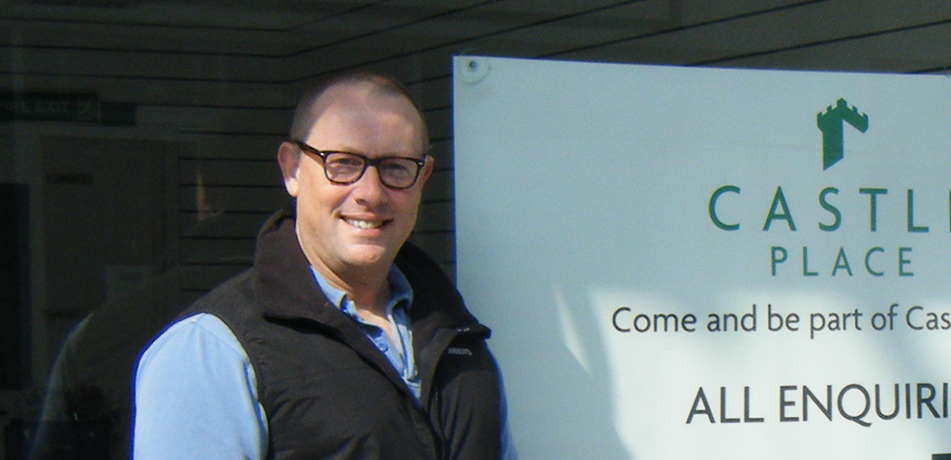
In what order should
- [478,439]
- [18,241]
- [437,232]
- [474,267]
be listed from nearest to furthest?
[478,439]
[474,267]
[18,241]
[437,232]

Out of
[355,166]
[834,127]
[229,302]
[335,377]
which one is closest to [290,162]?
[355,166]

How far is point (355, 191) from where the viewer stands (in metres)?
1.52

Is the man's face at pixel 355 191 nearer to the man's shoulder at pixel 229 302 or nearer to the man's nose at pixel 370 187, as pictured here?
the man's nose at pixel 370 187

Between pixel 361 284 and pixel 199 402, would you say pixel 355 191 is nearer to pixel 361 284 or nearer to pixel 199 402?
pixel 361 284

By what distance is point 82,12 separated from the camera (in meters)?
2.31

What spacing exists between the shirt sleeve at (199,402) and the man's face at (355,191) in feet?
0.74

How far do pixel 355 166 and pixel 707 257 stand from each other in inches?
32.5

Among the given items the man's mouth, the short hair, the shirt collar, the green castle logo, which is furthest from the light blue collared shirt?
the green castle logo

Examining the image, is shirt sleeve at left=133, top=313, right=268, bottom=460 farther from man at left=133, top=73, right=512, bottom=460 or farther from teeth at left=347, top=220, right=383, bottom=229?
teeth at left=347, top=220, right=383, bottom=229

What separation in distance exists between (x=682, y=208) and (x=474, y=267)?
1.43 feet

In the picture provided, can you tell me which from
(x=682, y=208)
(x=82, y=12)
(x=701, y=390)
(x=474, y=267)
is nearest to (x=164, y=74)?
(x=82, y=12)

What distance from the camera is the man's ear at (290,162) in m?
1.57

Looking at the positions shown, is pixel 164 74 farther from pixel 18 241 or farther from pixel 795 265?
pixel 795 265

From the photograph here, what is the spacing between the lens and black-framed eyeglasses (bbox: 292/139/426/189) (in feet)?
4.98
